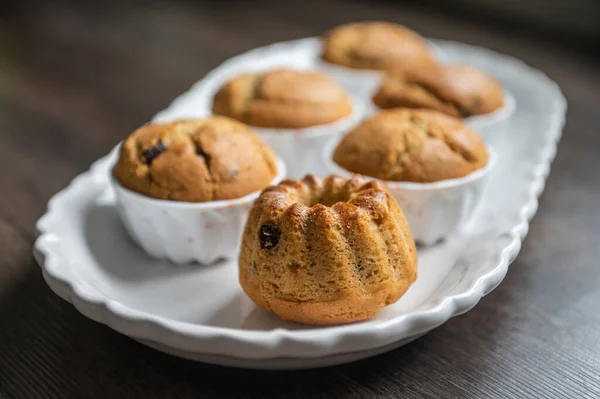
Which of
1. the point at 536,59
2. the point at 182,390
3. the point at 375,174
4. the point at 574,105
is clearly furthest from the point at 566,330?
the point at 536,59

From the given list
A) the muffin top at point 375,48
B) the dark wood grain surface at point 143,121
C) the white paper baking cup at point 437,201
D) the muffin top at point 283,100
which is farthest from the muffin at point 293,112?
the dark wood grain surface at point 143,121

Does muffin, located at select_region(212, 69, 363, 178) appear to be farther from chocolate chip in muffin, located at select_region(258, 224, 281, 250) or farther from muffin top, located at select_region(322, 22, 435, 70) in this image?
chocolate chip in muffin, located at select_region(258, 224, 281, 250)

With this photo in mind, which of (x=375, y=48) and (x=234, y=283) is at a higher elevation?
(x=375, y=48)

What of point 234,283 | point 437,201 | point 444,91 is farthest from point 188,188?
point 444,91

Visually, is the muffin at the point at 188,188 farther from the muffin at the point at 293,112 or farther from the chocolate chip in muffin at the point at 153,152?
the muffin at the point at 293,112

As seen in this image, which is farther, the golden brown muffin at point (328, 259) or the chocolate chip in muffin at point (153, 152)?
the chocolate chip in muffin at point (153, 152)

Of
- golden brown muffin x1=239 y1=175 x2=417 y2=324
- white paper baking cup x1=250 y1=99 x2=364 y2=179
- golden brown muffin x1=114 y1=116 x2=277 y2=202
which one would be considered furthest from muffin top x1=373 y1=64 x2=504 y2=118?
golden brown muffin x1=239 y1=175 x2=417 y2=324

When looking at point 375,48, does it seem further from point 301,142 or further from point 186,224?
point 186,224

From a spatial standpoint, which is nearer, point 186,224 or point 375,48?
point 186,224
